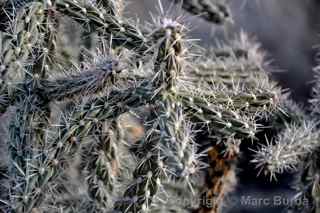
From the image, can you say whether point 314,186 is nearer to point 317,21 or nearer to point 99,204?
point 99,204

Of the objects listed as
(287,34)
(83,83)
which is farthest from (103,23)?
(287,34)

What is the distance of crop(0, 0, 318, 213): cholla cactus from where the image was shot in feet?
5.40

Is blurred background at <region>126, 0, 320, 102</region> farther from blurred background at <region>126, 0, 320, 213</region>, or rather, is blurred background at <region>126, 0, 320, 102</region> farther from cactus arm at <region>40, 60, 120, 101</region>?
cactus arm at <region>40, 60, 120, 101</region>

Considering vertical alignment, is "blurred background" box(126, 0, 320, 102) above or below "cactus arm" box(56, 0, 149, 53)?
above

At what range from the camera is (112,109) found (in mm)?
1756

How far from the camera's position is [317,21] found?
12.0 ft

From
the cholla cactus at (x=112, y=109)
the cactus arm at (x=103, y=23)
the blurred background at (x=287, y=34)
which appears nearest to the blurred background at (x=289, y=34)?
the blurred background at (x=287, y=34)

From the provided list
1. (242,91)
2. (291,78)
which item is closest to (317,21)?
(291,78)

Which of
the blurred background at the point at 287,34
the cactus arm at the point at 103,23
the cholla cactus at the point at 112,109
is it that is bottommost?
the cholla cactus at the point at 112,109

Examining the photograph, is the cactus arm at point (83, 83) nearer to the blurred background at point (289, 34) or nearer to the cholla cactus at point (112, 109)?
the cholla cactus at point (112, 109)

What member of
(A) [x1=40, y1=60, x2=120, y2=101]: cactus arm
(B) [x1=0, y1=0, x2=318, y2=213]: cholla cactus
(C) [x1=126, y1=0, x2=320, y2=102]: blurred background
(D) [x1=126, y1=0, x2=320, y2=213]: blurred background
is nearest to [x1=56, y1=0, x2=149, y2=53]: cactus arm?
(B) [x1=0, y1=0, x2=318, y2=213]: cholla cactus

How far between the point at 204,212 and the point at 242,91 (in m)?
0.67

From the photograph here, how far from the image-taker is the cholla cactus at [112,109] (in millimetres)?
1646

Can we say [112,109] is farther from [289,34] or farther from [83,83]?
[289,34]
